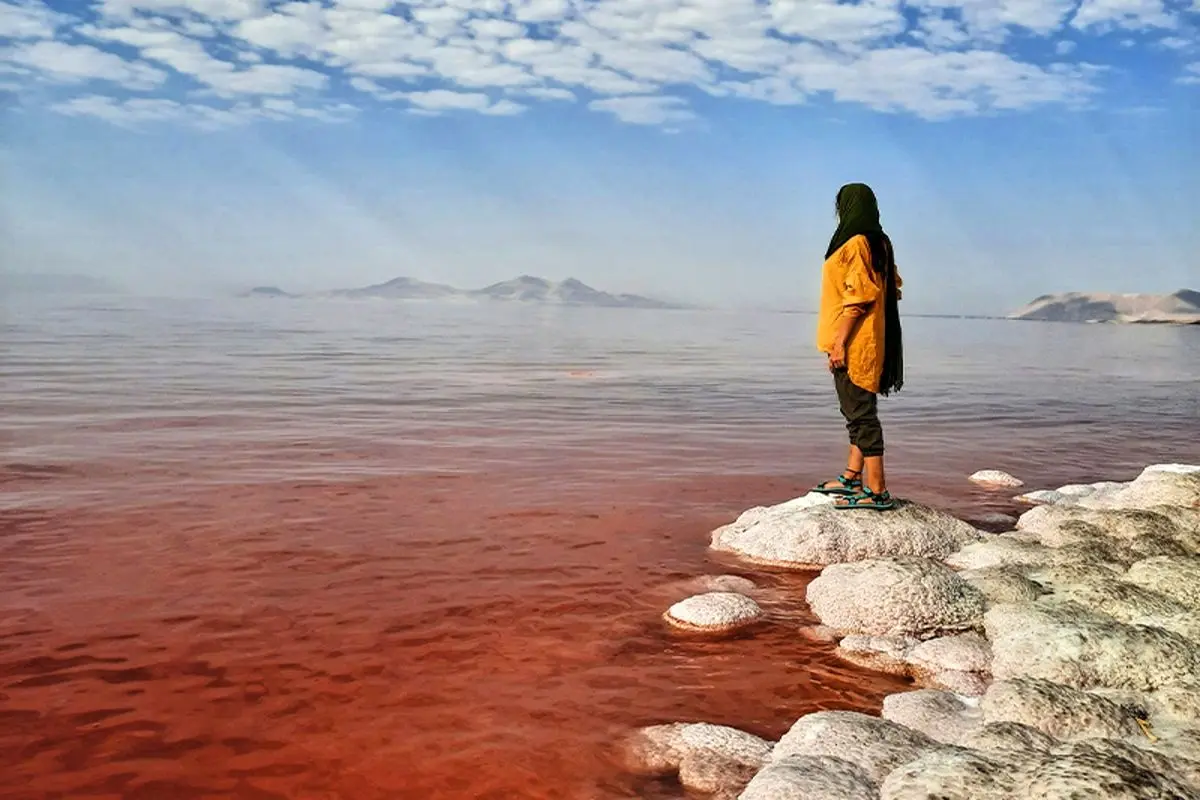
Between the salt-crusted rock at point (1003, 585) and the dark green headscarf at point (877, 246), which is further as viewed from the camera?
the dark green headscarf at point (877, 246)

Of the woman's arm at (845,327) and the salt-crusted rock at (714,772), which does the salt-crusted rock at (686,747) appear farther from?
the woman's arm at (845,327)

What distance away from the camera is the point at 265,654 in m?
6.04

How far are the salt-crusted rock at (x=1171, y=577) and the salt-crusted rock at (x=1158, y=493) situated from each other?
2749 mm

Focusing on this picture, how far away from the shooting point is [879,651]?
6320mm

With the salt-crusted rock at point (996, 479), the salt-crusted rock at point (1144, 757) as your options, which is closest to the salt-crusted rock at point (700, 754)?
the salt-crusted rock at point (1144, 757)

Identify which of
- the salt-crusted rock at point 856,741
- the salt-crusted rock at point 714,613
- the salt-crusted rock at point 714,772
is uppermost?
the salt-crusted rock at point 856,741

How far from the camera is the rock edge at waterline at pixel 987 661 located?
4.10m

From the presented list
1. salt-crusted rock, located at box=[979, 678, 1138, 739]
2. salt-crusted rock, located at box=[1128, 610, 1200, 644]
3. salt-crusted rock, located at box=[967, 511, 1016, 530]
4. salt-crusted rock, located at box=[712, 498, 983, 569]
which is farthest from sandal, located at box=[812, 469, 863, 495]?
salt-crusted rock, located at box=[979, 678, 1138, 739]

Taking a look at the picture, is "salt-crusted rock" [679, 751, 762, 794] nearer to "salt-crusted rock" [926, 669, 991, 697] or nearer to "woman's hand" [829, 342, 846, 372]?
"salt-crusted rock" [926, 669, 991, 697]

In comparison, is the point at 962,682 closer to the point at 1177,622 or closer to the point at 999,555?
the point at 1177,622

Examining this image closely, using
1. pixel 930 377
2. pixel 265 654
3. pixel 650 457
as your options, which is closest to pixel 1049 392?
pixel 930 377

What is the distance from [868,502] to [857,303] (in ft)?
6.32

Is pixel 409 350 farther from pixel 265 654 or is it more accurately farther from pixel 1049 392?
pixel 265 654

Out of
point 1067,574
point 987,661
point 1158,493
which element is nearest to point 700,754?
point 987,661
